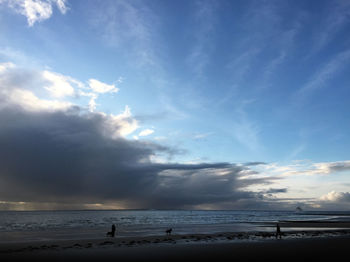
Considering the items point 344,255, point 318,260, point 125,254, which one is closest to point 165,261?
point 125,254

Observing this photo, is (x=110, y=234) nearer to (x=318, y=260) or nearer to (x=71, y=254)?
(x=71, y=254)

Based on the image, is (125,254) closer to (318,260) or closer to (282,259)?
(282,259)

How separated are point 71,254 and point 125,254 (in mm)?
4636

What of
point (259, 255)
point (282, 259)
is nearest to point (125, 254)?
point (259, 255)

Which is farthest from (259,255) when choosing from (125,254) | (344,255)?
(125,254)

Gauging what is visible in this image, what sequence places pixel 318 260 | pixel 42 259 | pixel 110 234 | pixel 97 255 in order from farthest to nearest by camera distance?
pixel 110 234 → pixel 97 255 → pixel 42 259 → pixel 318 260

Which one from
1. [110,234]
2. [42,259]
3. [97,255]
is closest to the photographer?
[42,259]

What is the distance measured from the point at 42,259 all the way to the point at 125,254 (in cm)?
626

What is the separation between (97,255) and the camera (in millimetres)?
21500

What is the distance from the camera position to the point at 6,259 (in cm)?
2017

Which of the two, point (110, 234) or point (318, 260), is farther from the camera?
point (110, 234)

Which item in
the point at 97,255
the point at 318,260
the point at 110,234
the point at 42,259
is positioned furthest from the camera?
the point at 110,234

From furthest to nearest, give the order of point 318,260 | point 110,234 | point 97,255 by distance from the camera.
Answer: point 110,234, point 97,255, point 318,260

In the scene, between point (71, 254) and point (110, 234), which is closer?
point (71, 254)
